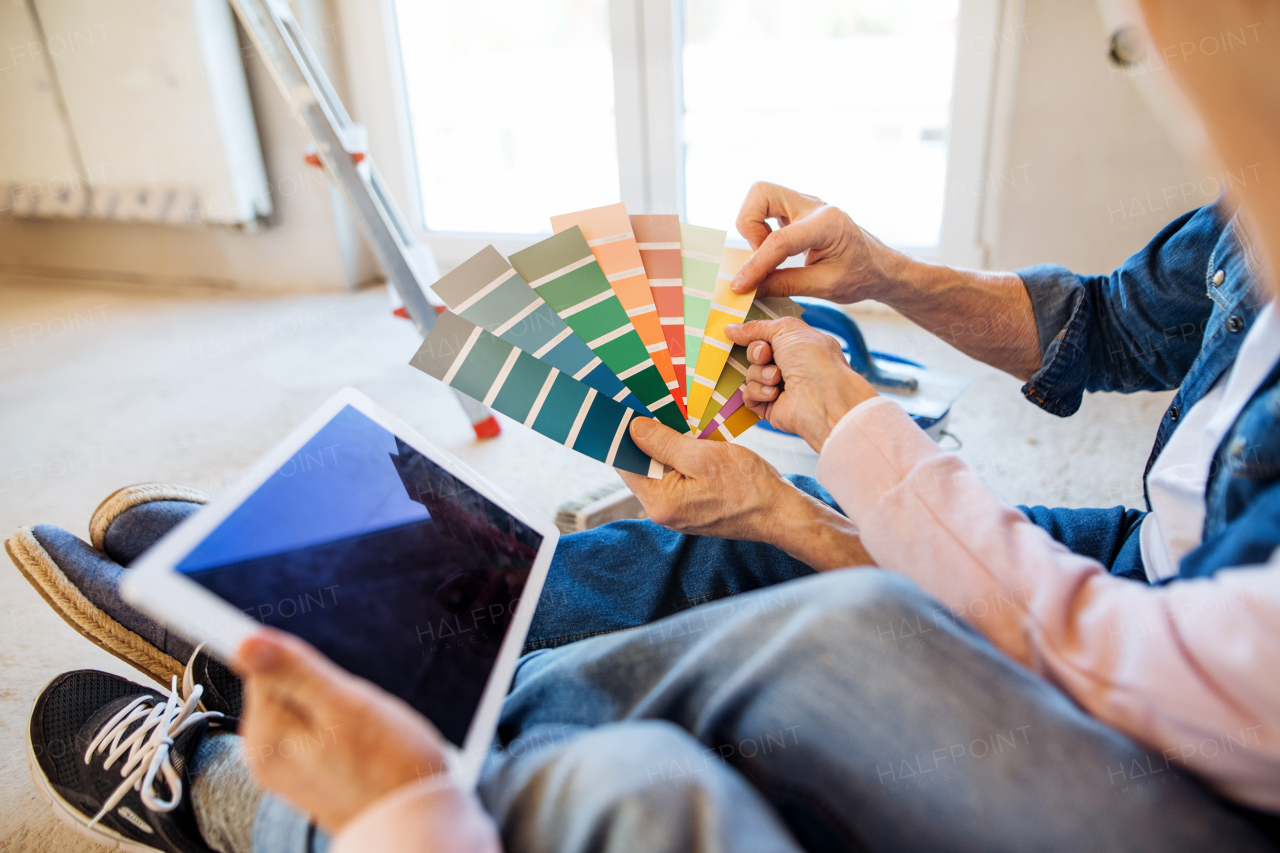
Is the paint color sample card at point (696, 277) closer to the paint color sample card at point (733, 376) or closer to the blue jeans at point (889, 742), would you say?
the paint color sample card at point (733, 376)

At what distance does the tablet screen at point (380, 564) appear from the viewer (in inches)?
18.8

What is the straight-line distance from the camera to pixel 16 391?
6.57ft

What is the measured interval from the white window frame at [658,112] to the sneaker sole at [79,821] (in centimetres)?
191

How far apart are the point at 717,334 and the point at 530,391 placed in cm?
22

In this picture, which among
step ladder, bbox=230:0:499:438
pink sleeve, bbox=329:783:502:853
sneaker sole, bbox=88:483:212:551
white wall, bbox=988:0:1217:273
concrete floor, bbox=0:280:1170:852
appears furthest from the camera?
white wall, bbox=988:0:1217:273

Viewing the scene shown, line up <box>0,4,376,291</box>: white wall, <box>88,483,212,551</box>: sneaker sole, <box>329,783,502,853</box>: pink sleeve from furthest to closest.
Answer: <box>0,4,376,291</box>: white wall < <box>88,483,212,551</box>: sneaker sole < <box>329,783,502,853</box>: pink sleeve

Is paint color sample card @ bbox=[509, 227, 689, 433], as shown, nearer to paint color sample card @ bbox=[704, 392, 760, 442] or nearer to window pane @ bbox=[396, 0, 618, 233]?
paint color sample card @ bbox=[704, 392, 760, 442]

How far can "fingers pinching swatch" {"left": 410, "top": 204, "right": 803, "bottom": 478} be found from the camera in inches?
28.0

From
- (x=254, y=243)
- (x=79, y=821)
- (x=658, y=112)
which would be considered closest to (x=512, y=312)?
(x=79, y=821)

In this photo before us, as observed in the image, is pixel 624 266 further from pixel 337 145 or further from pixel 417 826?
pixel 337 145

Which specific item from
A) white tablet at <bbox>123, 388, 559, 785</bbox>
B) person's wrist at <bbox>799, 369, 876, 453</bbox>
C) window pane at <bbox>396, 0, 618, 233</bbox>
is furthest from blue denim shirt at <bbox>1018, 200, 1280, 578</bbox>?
window pane at <bbox>396, 0, 618, 233</bbox>

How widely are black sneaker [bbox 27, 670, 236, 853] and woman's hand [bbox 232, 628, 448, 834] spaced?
1.23 feet

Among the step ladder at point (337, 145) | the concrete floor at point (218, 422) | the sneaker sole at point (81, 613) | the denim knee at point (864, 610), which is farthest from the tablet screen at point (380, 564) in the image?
the step ladder at point (337, 145)

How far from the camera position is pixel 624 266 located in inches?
30.7
